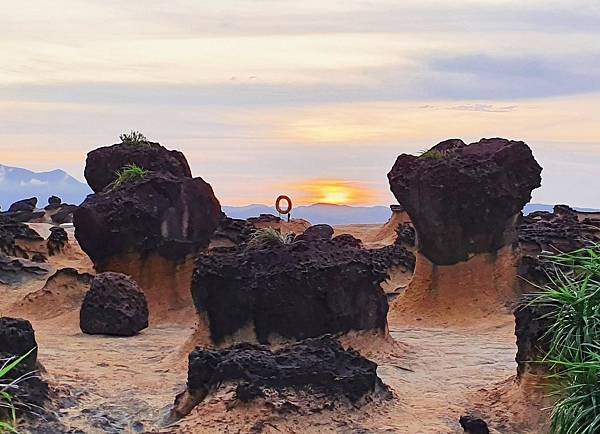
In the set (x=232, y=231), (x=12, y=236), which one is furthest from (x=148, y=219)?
(x=12, y=236)

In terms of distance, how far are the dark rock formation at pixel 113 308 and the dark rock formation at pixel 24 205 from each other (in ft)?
69.1

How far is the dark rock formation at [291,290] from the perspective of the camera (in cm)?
1122

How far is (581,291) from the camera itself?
274 inches

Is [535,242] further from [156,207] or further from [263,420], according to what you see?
[263,420]

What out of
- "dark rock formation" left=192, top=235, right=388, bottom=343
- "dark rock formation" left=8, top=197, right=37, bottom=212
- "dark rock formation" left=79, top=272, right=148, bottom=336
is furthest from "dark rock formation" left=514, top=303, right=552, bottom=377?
"dark rock formation" left=8, top=197, right=37, bottom=212

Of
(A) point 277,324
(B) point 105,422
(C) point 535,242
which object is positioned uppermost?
(C) point 535,242

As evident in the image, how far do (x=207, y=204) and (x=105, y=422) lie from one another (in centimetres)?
864

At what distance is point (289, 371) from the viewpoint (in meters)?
8.52

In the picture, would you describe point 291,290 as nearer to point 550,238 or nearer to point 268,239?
point 268,239

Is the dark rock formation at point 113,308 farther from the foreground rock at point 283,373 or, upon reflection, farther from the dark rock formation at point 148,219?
the foreground rock at point 283,373

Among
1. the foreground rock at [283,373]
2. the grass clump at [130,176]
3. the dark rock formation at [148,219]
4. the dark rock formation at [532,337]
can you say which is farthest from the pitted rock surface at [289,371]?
the grass clump at [130,176]

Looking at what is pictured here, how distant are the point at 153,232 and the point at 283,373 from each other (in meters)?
8.53

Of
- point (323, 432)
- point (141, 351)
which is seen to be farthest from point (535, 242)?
point (323, 432)

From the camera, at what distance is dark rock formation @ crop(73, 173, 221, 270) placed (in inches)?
649
